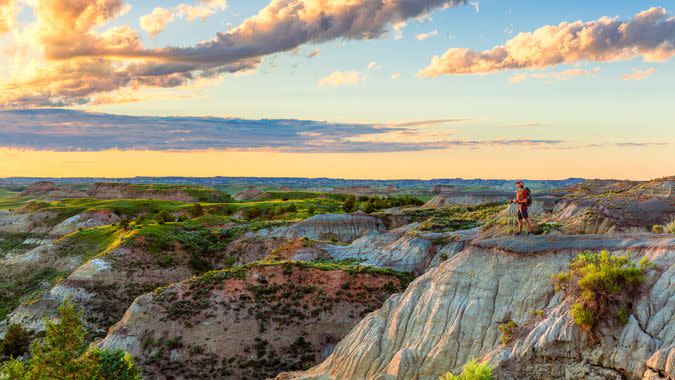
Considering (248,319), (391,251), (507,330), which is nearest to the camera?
(507,330)

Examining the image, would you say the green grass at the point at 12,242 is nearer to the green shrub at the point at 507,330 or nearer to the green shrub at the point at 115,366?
the green shrub at the point at 115,366

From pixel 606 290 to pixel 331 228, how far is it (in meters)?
68.9

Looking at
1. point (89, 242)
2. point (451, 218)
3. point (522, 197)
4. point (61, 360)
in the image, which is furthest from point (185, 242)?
point (522, 197)

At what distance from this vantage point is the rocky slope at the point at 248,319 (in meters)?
44.9

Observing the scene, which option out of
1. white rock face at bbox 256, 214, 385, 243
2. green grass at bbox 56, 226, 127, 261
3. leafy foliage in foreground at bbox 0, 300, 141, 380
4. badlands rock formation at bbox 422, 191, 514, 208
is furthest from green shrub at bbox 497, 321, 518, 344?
badlands rock formation at bbox 422, 191, 514, 208

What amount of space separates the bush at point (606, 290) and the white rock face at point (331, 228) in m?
63.5

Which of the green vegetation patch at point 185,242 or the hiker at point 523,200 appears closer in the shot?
the hiker at point 523,200

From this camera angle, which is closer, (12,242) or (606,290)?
(606,290)

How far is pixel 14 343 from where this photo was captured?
A: 178 ft

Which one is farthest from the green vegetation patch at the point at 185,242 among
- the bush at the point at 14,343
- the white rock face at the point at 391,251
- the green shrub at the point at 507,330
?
the green shrub at the point at 507,330

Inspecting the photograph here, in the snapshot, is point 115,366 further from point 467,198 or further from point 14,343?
point 467,198

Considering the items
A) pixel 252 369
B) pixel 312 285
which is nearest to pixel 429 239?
pixel 312 285

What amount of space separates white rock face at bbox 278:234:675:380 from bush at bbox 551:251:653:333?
1.42 feet

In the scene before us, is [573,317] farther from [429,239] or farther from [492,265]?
[429,239]
